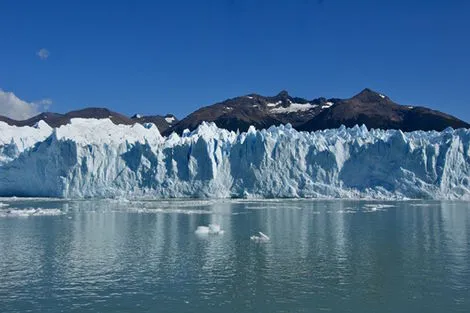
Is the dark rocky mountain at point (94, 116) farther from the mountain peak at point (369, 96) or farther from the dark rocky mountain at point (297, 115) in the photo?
the mountain peak at point (369, 96)

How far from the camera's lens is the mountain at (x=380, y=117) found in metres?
68.6

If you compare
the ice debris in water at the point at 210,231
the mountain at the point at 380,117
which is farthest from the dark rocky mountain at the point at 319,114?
the ice debris in water at the point at 210,231

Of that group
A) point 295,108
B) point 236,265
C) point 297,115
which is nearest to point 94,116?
point 297,115

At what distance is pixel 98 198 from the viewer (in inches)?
1633

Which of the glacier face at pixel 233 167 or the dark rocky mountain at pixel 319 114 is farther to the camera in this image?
the dark rocky mountain at pixel 319 114

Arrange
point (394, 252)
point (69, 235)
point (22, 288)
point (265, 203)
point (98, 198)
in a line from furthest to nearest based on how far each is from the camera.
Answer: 1. point (98, 198)
2. point (265, 203)
3. point (69, 235)
4. point (394, 252)
5. point (22, 288)

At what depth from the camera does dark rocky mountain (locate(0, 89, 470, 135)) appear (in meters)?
71.8

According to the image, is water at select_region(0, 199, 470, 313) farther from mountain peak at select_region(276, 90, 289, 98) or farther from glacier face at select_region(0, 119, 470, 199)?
mountain peak at select_region(276, 90, 289, 98)

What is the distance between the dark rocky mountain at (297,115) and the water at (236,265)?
48.9 meters

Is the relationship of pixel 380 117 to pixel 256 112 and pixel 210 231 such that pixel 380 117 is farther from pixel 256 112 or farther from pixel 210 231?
pixel 210 231

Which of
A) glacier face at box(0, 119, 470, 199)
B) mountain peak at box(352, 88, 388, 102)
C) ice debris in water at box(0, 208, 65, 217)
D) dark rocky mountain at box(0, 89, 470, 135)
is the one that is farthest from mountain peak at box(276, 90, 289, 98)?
ice debris in water at box(0, 208, 65, 217)

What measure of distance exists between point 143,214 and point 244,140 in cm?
1511

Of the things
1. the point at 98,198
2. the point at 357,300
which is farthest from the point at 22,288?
the point at 98,198

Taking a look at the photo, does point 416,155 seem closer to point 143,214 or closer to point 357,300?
point 143,214
